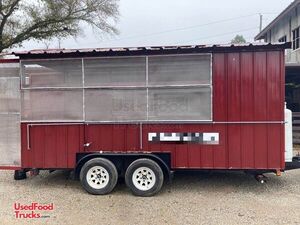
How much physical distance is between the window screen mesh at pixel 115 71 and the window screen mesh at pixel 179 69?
0.73 feet

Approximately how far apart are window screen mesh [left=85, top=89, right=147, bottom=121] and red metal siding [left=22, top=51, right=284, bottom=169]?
0.72 feet

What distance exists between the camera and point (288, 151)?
737 cm

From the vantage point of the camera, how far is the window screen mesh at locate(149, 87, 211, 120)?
7234 mm

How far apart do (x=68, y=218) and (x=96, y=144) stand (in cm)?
189

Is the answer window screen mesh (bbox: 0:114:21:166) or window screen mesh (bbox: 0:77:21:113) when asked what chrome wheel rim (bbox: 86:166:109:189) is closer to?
window screen mesh (bbox: 0:114:21:166)

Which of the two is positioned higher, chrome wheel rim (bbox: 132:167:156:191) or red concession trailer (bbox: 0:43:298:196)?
red concession trailer (bbox: 0:43:298:196)

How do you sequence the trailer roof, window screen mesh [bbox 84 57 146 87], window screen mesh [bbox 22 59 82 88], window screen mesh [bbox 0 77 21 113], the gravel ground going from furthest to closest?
window screen mesh [bbox 0 77 21 113], window screen mesh [bbox 22 59 82 88], window screen mesh [bbox 84 57 146 87], the trailer roof, the gravel ground

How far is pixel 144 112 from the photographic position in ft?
24.2

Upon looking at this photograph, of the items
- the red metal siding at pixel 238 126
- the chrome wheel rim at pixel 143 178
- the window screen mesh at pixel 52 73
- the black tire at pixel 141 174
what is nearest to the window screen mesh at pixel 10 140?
the window screen mesh at pixel 52 73

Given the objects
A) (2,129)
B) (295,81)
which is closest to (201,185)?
(2,129)

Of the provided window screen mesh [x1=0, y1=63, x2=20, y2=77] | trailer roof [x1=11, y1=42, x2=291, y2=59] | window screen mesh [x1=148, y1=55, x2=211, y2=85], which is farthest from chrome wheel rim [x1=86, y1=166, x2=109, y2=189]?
window screen mesh [x1=0, y1=63, x2=20, y2=77]

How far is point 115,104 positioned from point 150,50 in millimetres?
1294

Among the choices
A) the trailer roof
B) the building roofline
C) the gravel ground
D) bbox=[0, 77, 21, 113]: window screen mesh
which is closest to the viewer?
the gravel ground

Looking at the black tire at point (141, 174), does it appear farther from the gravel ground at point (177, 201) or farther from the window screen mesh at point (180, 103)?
the window screen mesh at point (180, 103)
